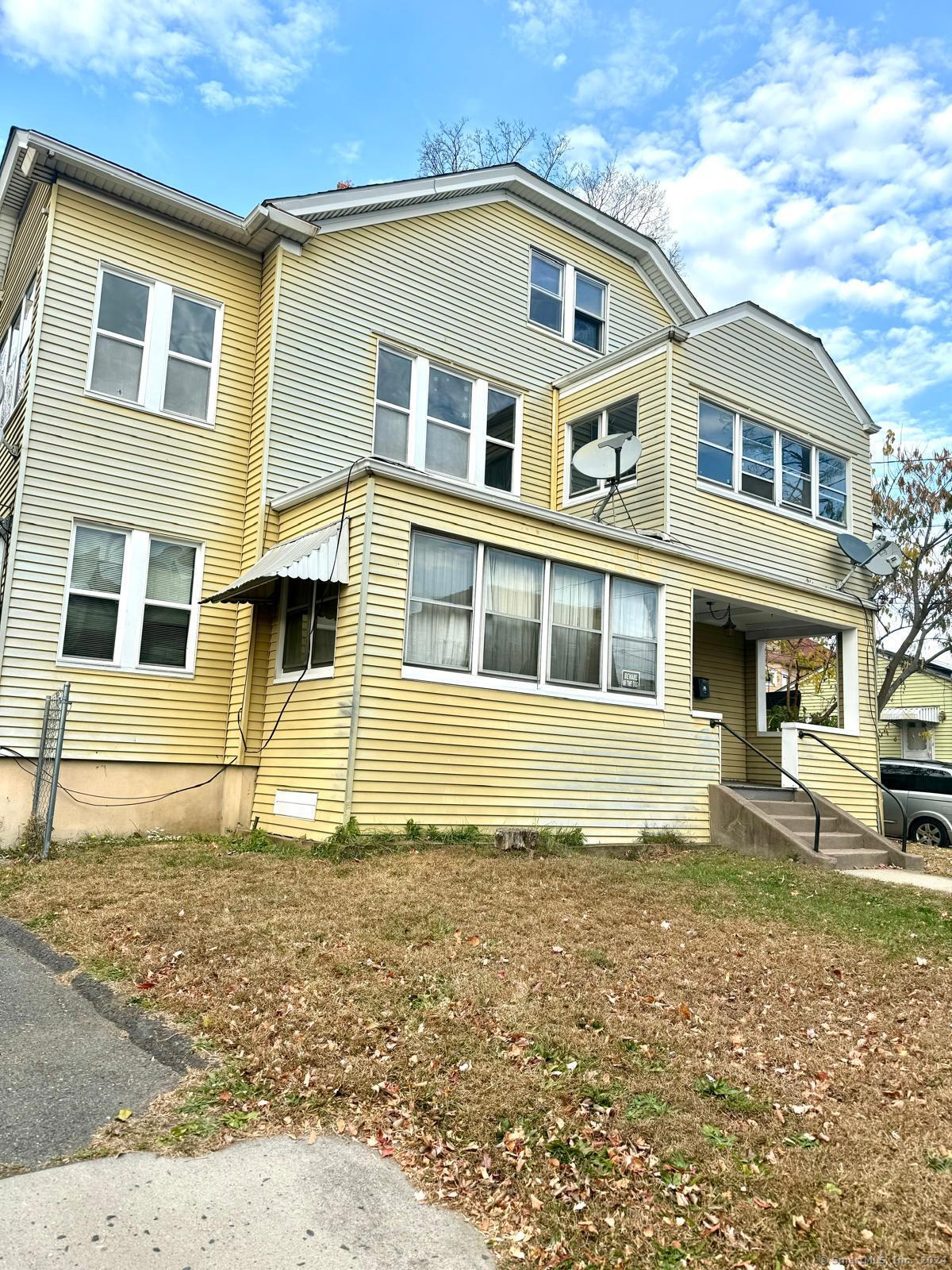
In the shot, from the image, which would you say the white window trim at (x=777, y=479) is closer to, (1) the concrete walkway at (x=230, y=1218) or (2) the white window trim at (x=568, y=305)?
(2) the white window trim at (x=568, y=305)

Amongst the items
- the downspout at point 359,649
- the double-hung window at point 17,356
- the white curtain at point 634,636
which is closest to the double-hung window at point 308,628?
the downspout at point 359,649

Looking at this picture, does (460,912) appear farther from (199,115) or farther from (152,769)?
(199,115)

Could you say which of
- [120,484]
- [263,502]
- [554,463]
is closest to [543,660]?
[263,502]

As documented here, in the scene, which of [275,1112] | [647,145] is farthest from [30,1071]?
[647,145]

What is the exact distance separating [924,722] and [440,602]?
24041 millimetres

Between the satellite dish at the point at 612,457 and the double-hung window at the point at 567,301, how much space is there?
3323mm

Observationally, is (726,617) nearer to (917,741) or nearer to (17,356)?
→ (17,356)

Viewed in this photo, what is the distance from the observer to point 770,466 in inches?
565

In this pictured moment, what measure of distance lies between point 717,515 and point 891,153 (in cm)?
726

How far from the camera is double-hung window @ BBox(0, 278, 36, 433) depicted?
37.5 feet

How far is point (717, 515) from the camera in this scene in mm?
13320

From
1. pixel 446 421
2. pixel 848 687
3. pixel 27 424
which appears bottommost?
pixel 848 687

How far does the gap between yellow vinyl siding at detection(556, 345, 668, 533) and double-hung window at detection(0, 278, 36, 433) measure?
7.86 meters

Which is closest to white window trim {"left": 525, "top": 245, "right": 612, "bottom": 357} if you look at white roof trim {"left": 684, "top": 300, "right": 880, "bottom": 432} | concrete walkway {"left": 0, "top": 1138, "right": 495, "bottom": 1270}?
white roof trim {"left": 684, "top": 300, "right": 880, "bottom": 432}
